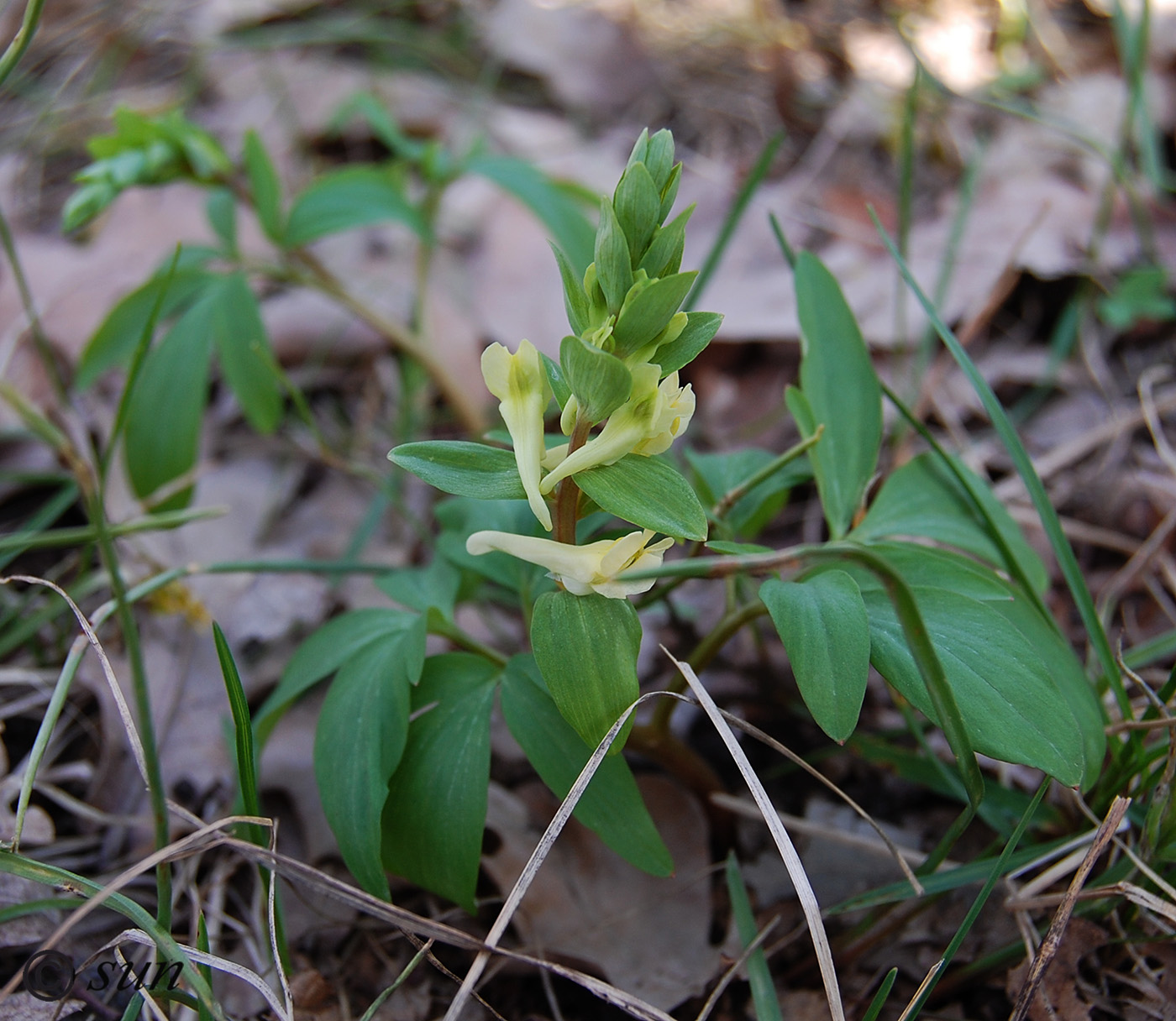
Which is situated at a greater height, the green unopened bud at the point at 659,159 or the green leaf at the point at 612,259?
the green unopened bud at the point at 659,159

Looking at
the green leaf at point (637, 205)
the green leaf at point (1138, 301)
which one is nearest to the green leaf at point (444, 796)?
the green leaf at point (637, 205)

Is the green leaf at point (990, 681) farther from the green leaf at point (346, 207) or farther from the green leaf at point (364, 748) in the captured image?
the green leaf at point (346, 207)

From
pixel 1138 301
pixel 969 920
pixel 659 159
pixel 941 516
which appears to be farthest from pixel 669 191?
pixel 1138 301

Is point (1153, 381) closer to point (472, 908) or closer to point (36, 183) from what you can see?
point (472, 908)

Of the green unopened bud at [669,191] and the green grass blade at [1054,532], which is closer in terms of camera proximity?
the green unopened bud at [669,191]

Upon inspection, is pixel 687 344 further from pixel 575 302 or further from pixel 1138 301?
pixel 1138 301
